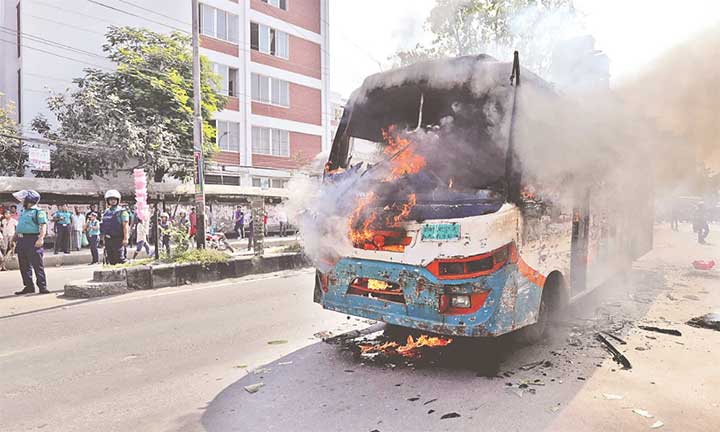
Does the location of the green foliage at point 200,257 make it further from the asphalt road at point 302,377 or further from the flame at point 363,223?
the flame at point 363,223

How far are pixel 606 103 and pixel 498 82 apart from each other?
2682mm

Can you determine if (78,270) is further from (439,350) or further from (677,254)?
(677,254)

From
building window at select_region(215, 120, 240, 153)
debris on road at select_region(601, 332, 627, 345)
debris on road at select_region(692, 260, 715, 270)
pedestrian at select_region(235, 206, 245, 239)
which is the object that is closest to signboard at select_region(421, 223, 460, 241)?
debris on road at select_region(601, 332, 627, 345)

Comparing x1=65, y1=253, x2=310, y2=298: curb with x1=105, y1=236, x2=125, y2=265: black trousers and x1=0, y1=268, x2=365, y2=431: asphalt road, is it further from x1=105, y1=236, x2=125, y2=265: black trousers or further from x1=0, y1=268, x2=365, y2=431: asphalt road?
x1=105, y1=236, x2=125, y2=265: black trousers

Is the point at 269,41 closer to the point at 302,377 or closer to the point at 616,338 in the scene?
the point at 616,338

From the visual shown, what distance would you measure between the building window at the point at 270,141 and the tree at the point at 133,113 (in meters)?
6.39

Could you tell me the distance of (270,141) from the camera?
99.8 feet

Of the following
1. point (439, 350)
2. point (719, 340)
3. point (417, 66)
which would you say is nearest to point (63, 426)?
point (439, 350)

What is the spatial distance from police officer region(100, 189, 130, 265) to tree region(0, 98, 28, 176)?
13454 millimetres

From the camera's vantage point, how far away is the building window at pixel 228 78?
Result: 27989mm

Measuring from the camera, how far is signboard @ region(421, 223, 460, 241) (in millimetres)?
3912

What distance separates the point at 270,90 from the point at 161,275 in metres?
23.2

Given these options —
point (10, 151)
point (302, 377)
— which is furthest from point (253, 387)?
point (10, 151)

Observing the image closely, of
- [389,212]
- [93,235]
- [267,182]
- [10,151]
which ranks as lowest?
[93,235]
